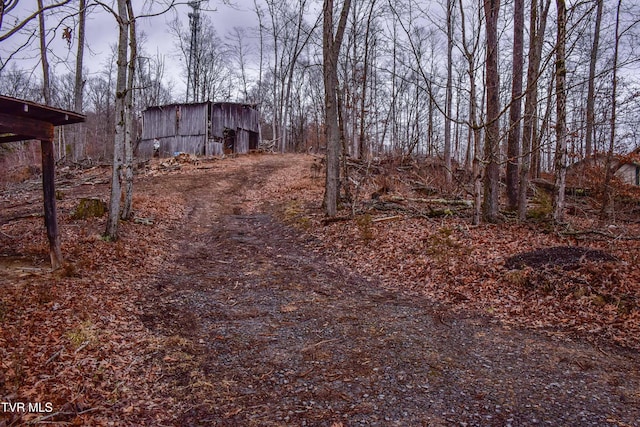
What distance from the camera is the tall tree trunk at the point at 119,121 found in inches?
358

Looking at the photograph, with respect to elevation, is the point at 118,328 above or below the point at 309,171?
below

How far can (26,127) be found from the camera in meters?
6.73

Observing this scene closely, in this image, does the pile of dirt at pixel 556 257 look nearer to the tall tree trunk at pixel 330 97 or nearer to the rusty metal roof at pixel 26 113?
the tall tree trunk at pixel 330 97

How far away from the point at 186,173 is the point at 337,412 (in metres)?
20.2

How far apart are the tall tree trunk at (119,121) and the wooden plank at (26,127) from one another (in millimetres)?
1813

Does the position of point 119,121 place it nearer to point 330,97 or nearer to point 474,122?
point 330,97

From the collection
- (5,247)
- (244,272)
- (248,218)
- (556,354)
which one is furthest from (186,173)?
(556,354)

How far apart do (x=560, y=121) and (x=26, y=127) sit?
11.3 meters

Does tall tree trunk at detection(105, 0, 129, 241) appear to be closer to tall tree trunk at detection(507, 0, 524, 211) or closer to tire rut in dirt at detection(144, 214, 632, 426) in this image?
tire rut in dirt at detection(144, 214, 632, 426)

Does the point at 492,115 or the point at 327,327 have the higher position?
the point at 492,115

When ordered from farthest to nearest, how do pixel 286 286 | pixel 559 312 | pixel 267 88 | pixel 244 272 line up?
pixel 267 88, pixel 244 272, pixel 286 286, pixel 559 312

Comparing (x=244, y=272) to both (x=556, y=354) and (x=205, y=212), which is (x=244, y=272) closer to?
(x=556, y=354)

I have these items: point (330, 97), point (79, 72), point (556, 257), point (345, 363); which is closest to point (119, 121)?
point (330, 97)

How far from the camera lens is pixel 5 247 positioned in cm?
854
